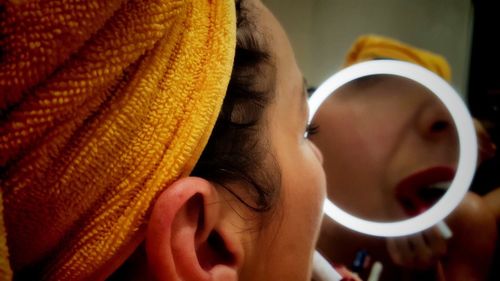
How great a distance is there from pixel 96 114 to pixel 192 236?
136 mm

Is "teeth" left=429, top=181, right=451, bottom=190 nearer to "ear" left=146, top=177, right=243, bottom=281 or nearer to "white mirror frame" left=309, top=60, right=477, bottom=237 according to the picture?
"white mirror frame" left=309, top=60, right=477, bottom=237

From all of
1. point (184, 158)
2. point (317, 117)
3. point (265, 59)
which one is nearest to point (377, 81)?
point (317, 117)

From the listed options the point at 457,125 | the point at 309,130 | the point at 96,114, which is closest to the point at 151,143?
the point at 96,114

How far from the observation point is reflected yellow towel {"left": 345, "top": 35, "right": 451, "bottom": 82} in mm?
934

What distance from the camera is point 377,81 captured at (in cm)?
91

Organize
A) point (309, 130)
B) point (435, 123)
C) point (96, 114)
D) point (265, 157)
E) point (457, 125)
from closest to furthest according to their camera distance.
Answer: point (96, 114) < point (265, 157) < point (309, 130) < point (457, 125) < point (435, 123)

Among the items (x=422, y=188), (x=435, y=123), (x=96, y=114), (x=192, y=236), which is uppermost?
(x=96, y=114)

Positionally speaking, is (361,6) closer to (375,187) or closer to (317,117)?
(317,117)

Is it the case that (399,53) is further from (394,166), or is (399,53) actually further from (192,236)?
(192,236)

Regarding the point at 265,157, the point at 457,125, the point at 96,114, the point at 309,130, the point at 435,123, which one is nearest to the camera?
the point at 96,114

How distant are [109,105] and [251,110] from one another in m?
0.15

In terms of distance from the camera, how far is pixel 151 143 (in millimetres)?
319

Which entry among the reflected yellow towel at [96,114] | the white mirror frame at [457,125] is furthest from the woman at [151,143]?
the white mirror frame at [457,125]

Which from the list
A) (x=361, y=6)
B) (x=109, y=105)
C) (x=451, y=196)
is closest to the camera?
(x=109, y=105)
